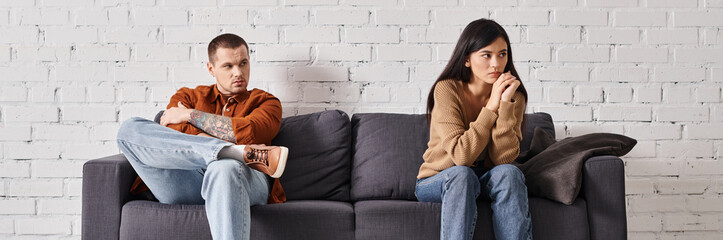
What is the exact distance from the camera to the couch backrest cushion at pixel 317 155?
2561 millimetres

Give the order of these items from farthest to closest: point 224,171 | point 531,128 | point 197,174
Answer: point 531,128 → point 197,174 → point 224,171

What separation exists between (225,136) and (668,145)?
2.04 meters

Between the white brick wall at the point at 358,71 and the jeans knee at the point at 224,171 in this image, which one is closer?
the jeans knee at the point at 224,171

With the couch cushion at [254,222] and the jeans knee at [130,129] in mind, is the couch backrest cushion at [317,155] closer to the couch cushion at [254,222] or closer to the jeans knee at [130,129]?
the couch cushion at [254,222]

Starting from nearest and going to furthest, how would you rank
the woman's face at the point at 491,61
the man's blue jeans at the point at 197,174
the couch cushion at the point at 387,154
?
the man's blue jeans at the point at 197,174, the woman's face at the point at 491,61, the couch cushion at the point at 387,154

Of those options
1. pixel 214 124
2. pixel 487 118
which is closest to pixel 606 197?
pixel 487 118

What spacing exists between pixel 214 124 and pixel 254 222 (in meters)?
0.42

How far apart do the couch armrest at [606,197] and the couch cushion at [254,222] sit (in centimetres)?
83

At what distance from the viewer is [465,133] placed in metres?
2.16

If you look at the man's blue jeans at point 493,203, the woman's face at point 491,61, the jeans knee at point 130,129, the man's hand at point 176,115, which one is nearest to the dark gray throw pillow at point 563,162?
the man's blue jeans at point 493,203

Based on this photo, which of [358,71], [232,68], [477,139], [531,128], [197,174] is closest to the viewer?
[477,139]

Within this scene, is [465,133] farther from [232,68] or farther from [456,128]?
Result: [232,68]

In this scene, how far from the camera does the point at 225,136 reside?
2328 millimetres

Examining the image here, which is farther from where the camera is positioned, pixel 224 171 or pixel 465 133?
pixel 465 133
